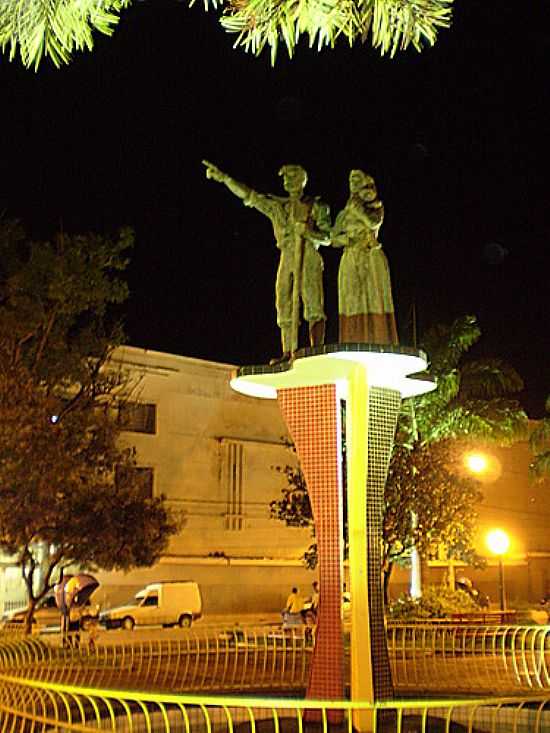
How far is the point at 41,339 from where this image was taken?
76.0 feet

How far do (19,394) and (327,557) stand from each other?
1096 cm

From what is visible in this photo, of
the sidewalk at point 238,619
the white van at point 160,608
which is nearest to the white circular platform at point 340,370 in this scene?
the white van at point 160,608

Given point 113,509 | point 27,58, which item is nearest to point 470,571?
point 113,509

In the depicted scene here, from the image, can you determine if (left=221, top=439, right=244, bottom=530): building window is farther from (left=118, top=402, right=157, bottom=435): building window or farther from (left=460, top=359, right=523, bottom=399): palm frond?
(left=460, top=359, right=523, bottom=399): palm frond

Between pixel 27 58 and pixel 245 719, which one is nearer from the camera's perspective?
pixel 27 58

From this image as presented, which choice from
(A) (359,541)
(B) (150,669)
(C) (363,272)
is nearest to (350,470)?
(A) (359,541)

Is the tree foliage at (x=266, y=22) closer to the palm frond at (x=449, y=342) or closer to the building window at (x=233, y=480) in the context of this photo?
the palm frond at (x=449, y=342)

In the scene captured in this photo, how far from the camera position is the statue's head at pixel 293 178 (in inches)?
511

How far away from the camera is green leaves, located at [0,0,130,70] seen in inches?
209

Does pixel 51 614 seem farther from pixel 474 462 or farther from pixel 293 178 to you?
pixel 293 178

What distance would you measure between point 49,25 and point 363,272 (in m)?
7.62

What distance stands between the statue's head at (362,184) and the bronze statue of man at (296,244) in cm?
60

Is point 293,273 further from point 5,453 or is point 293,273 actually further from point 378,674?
point 5,453

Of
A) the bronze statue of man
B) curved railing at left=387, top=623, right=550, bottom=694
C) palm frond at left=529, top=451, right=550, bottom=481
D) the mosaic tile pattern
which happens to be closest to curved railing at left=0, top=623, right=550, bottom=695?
curved railing at left=387, top=623, right=550, bottom=694
